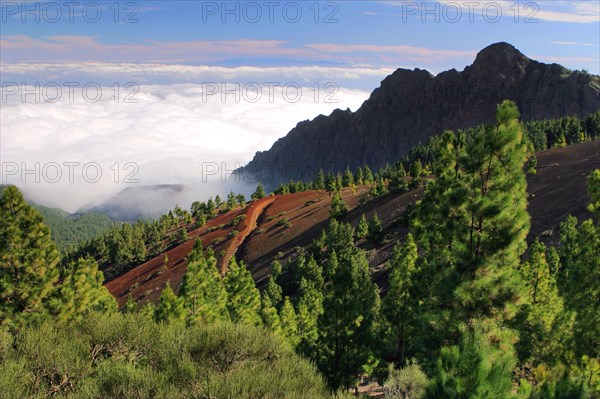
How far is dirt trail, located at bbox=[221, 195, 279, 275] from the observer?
293ft

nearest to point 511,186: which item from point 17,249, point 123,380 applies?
point 123,380

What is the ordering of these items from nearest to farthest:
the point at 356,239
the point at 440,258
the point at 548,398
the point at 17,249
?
the point at 548,398 → the point at 440,258 → the point at 17,249 → the point at 356,239

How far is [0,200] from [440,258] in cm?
2619

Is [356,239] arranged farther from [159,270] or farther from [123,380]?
[123,380]

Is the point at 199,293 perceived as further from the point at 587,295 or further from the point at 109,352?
the point at 587,295

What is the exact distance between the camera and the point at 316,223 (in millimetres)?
94312

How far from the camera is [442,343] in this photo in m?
16.2

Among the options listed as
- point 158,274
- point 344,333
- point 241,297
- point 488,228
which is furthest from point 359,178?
point 488,228

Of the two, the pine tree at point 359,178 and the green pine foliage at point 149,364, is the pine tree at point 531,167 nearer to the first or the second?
the pine tree at point 359,178

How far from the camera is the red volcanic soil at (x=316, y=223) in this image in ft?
226

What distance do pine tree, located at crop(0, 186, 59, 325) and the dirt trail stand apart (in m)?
54.7

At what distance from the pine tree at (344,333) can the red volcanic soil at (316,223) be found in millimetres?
37953

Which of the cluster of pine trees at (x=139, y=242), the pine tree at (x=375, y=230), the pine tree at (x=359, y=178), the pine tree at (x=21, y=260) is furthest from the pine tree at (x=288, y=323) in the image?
the pine tree at (x=359, y=178)

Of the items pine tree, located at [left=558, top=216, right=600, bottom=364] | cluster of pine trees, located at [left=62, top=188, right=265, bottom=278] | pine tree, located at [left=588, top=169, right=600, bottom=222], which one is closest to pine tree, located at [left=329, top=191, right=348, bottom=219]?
cluster of pine trees, located at [left=62, top=188, right=265, bottom=278]
